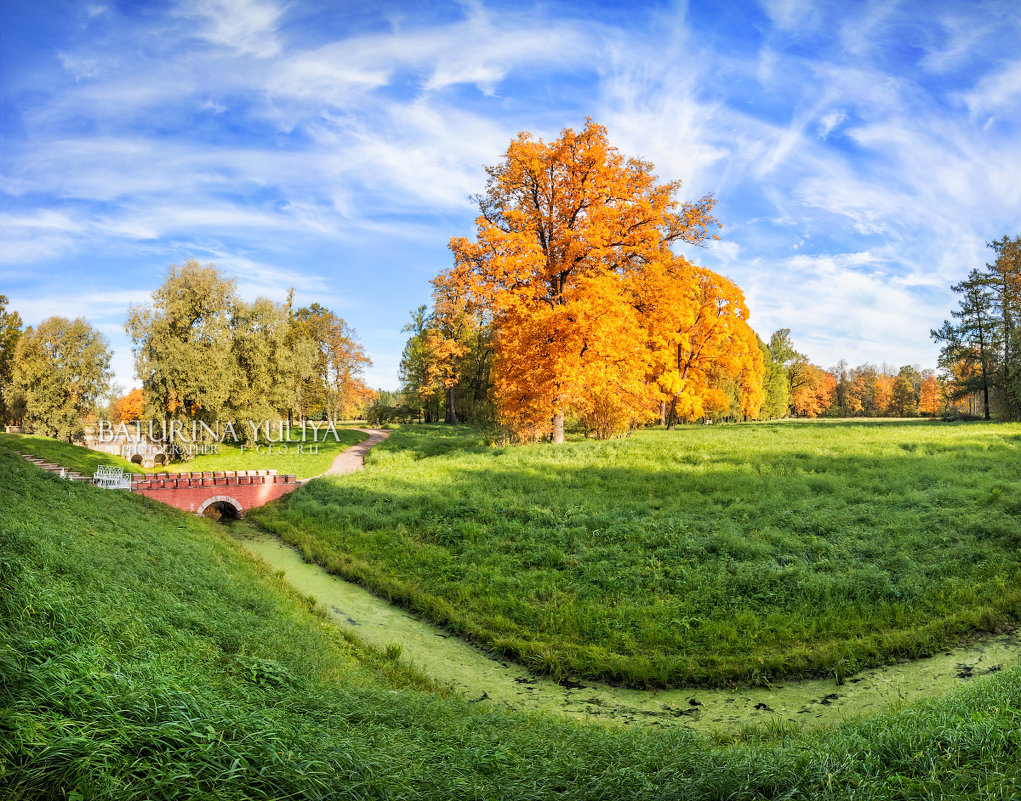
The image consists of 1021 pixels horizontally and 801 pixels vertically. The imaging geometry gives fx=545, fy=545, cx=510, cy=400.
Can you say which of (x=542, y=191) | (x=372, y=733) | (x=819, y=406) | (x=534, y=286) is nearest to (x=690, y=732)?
(x=372, y=733)

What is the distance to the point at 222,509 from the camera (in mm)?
22125

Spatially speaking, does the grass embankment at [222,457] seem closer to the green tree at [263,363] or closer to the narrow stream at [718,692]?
the green tree at [263,363]

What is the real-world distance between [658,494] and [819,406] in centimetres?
8242

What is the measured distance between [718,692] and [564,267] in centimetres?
1634

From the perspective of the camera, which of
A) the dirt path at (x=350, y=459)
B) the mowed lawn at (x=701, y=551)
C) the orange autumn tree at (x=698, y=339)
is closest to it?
the mowed lawn at (x=701, y=551)

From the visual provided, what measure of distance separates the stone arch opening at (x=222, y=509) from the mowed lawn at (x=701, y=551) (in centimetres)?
202

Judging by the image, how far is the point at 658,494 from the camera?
601 inches

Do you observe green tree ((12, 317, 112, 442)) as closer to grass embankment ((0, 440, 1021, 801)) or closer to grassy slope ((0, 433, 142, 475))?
grassy slope ((0, 433, 142, 475))

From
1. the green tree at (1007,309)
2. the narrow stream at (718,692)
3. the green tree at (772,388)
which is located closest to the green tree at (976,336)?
the green tree at (1007,309)

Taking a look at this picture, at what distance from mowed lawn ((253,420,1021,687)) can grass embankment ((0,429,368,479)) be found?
35.5 ft

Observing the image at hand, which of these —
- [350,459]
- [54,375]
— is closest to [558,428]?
[350,459]

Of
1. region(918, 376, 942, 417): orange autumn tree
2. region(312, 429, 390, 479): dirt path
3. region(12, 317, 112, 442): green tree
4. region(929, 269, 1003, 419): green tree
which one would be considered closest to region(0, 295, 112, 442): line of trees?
region(12, 317, 112, 442): green tree

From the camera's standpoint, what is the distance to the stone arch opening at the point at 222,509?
21062 mm

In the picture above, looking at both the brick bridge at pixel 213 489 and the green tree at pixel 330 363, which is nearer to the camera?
the brick bridge at pixel 213 489
